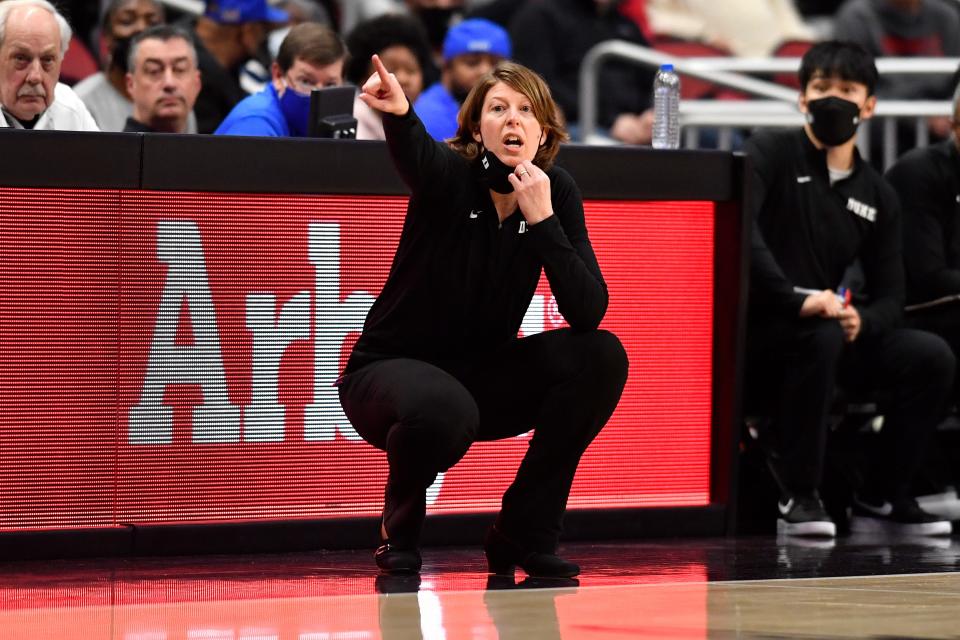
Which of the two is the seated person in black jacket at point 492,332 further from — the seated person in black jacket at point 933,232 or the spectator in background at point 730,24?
the spectator in background at point 730,24

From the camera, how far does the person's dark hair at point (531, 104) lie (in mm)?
4828

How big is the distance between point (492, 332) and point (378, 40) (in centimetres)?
335

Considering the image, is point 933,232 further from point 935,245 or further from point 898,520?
point 898,520

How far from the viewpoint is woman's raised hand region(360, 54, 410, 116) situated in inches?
178

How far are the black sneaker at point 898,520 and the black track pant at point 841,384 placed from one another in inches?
2.0

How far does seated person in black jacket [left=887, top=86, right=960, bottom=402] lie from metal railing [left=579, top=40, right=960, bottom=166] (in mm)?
1584

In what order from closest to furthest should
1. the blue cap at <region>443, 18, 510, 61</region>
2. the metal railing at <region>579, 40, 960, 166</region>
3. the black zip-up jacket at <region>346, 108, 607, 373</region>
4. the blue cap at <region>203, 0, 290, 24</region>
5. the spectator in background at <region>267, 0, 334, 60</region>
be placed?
the black zip-up jacket at <region>346, 108, 607, 373</region> < the blue cap at <region>443, 18, 510, 61</region> < the blue cap at <region>203, 0, 290, 24</region> < the metal railing at <region>579, 40, 960, 166</region> < the spectator in background at <region>267, 0, 334, 60</region>

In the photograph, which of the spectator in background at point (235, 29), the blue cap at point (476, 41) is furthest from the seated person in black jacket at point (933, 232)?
the spectator in background at point (235, 29)

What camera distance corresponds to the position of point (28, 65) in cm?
588

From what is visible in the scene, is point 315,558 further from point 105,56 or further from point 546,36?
point 546,36

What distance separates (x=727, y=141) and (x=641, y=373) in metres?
2.97

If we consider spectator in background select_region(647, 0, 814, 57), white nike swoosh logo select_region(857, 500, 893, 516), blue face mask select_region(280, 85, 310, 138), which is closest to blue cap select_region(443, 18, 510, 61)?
blue face mask select_region(280, 85, 310, 138)

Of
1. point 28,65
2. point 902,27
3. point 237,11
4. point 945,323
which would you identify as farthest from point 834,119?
point 902,27

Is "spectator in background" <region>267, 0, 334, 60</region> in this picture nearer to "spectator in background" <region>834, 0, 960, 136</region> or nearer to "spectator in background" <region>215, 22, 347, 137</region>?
"spectator in background" <region>215, 22, 347, 137</region>
